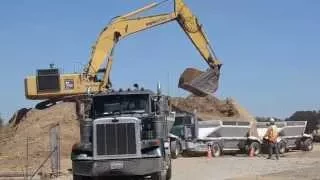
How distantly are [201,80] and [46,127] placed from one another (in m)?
10.3

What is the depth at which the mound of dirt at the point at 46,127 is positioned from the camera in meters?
38.3

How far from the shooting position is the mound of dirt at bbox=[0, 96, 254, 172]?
38316mm

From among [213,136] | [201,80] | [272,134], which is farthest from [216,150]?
[201,80]

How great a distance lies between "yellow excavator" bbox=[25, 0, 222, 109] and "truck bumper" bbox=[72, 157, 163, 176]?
16.8 m

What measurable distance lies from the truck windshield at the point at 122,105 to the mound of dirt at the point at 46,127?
1128 cm

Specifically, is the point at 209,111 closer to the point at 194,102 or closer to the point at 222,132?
the point at 194,102

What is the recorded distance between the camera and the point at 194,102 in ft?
165

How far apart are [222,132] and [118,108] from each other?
20035 mm

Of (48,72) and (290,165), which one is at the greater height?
(48,72)

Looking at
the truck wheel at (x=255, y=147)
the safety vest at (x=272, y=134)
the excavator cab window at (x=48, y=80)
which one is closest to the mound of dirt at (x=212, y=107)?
the truck wheel at (x=255, y=147)

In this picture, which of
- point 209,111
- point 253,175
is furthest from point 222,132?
point 253,175

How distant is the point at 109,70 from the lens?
40.2 meters

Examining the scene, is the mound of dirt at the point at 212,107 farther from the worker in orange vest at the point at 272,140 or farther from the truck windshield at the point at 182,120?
the worker in orange vest at the point at 272,140

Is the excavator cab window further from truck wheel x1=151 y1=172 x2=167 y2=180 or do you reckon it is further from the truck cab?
truck wheel x1=151 y1=172 x2=167 y2=180
